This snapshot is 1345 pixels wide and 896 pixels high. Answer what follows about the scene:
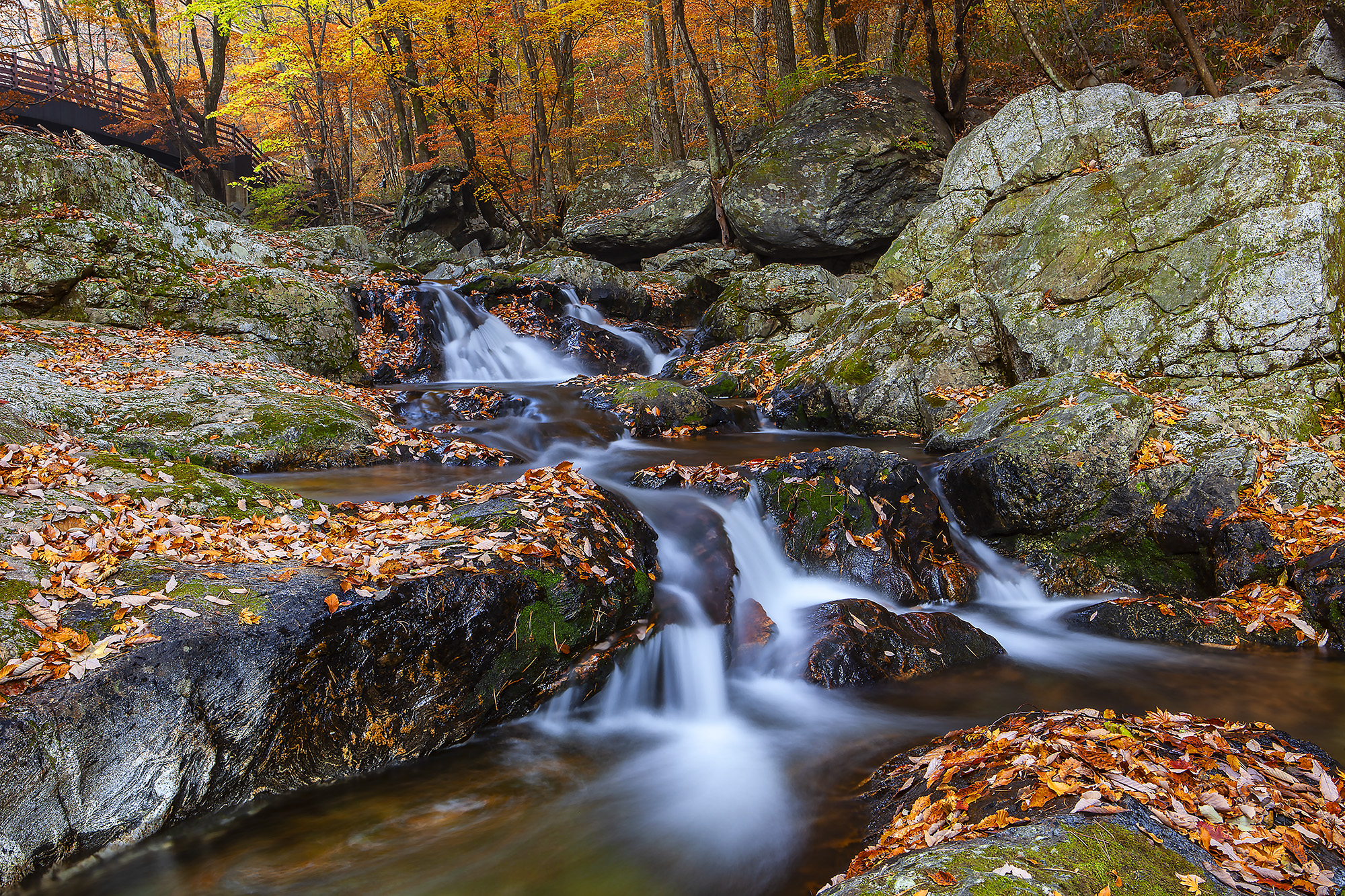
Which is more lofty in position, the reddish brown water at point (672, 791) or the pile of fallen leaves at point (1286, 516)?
the pile of fallen leaves at point (1286, 516)

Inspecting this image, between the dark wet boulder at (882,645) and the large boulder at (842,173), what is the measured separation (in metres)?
12.5

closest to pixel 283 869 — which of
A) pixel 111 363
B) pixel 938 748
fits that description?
pixel 938 748

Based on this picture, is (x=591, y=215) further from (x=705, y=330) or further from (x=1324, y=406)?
(x=1324, y=406)

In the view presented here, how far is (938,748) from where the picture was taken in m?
3.86

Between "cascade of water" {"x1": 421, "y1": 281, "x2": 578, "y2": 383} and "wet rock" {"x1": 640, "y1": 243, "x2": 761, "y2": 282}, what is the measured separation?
4862 mm

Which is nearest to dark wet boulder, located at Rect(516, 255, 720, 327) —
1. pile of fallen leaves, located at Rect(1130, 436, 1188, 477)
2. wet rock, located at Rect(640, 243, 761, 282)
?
wet rock, located at Rect(640, 243, 761, 282)

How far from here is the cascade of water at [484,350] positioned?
44.3 feet

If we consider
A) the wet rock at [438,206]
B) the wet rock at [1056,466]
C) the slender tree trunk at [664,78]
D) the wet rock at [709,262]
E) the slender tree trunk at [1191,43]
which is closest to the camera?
the wet rock at [1056,466]

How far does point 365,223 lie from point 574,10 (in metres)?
13.8

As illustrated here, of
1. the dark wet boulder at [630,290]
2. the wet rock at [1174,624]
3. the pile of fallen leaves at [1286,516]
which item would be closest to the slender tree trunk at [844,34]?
the dark wet boulder at [630,290]

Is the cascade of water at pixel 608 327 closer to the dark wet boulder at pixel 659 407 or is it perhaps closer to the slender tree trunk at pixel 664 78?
the dark wet boulder at pixel 659 407

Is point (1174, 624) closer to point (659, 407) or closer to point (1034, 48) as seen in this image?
point (659, 407)

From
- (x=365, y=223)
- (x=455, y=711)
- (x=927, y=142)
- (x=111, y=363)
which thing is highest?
(x=365, y=223)

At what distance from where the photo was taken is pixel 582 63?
984 inches
